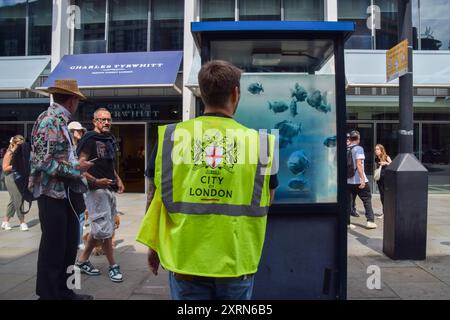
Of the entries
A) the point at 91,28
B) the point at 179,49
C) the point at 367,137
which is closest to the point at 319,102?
the point at 367,137

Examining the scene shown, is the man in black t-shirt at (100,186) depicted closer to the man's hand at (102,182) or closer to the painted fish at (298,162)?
the man's hand at (102,182)

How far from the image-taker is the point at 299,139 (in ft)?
13.1

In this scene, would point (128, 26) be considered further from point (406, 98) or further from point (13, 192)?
point (406, 98)

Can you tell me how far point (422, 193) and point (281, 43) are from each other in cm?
302

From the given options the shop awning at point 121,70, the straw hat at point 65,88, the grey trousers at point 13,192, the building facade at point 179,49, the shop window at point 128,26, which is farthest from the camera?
the shop window at point 128,26

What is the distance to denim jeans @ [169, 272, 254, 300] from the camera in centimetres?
195

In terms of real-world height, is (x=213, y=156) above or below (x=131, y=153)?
below

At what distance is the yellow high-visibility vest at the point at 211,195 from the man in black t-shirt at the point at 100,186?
115 inches

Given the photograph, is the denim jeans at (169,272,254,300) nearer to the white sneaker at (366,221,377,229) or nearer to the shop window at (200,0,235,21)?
the white sneaker at (366,221,377,229)

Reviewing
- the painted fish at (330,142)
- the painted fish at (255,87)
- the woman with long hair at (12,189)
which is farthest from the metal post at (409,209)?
the woman with long hair at (12,189)

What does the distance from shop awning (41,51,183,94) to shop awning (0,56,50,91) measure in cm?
79

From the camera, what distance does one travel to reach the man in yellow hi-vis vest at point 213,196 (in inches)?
75.2

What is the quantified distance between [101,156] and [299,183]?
88.0 inches
